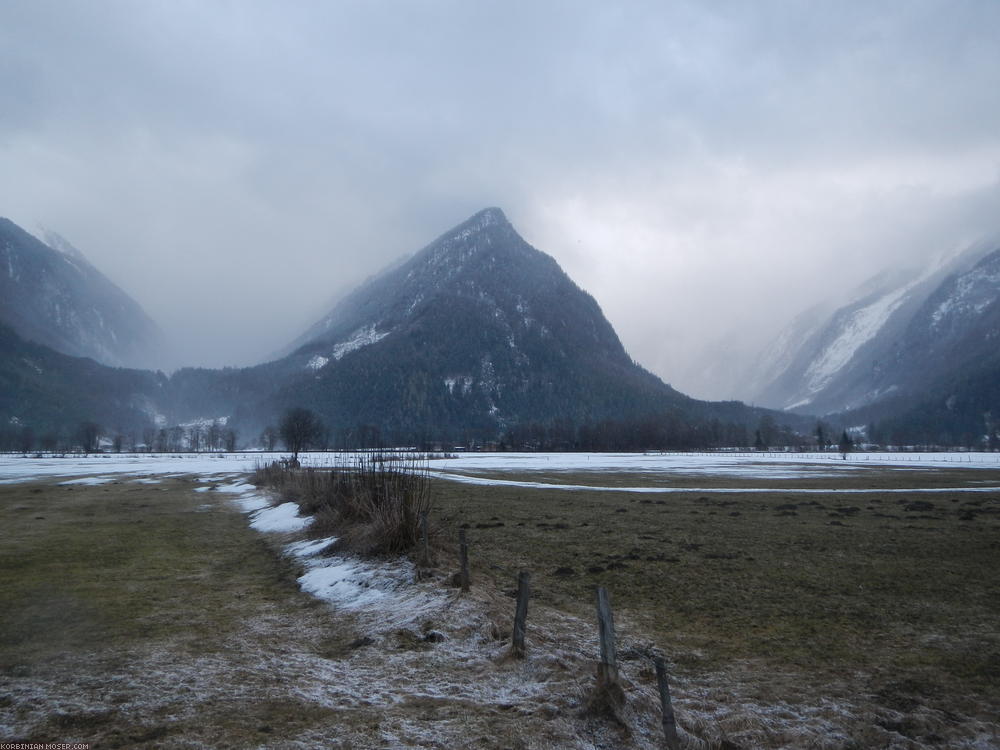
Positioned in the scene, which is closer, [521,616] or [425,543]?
[521,616]

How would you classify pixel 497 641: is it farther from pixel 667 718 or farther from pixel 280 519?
pixel 280 519

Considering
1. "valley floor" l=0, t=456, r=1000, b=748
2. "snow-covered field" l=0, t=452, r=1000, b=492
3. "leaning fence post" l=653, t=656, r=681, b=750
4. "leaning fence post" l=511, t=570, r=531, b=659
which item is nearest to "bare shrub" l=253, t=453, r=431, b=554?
"valley floor" l=0, t=456, r=1000, b=748

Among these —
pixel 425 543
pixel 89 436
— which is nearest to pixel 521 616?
pixel 425 543

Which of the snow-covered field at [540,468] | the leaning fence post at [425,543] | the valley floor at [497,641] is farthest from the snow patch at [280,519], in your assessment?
the leaning fence post at [425,543]

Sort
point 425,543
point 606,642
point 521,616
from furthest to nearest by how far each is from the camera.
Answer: point 425,543, point 521,616, point 606,642

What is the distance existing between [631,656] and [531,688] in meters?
2.11

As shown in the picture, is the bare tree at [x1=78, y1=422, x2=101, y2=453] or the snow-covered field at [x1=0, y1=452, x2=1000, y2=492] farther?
the bare tree at [x1=78, y1=422, x2=101, y2=453]

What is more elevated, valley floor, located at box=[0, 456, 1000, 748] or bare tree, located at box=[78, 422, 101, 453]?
bare tree, located at box=[78, 422, 101, 453]

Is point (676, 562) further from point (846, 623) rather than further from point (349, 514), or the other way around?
point (349, 514)

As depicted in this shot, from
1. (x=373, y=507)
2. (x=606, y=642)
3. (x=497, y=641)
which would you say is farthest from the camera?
(x=373, y=507)

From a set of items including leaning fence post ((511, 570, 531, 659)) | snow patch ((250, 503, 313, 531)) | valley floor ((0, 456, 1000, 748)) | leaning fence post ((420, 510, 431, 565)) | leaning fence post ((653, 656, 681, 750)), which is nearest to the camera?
leaning fence post ((653, 656, 681, 750))

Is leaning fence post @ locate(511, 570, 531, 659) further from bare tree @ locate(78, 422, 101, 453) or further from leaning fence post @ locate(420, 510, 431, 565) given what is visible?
bare tree @ locate(78, 422, 101, 453)

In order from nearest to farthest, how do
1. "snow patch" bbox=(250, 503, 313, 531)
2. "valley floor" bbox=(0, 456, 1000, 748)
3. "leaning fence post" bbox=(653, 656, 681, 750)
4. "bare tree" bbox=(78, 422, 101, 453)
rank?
"leaning fence post" bbox=(653, 656, 681, 750) < "valley floor" bbox=(0, 456, 1000, 748) < "snow patch" bbox=(250, 503, 313, 531) < "bare tree" bbox=(78, 422, 101, 453)

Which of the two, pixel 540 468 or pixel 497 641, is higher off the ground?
pixel 540 468
